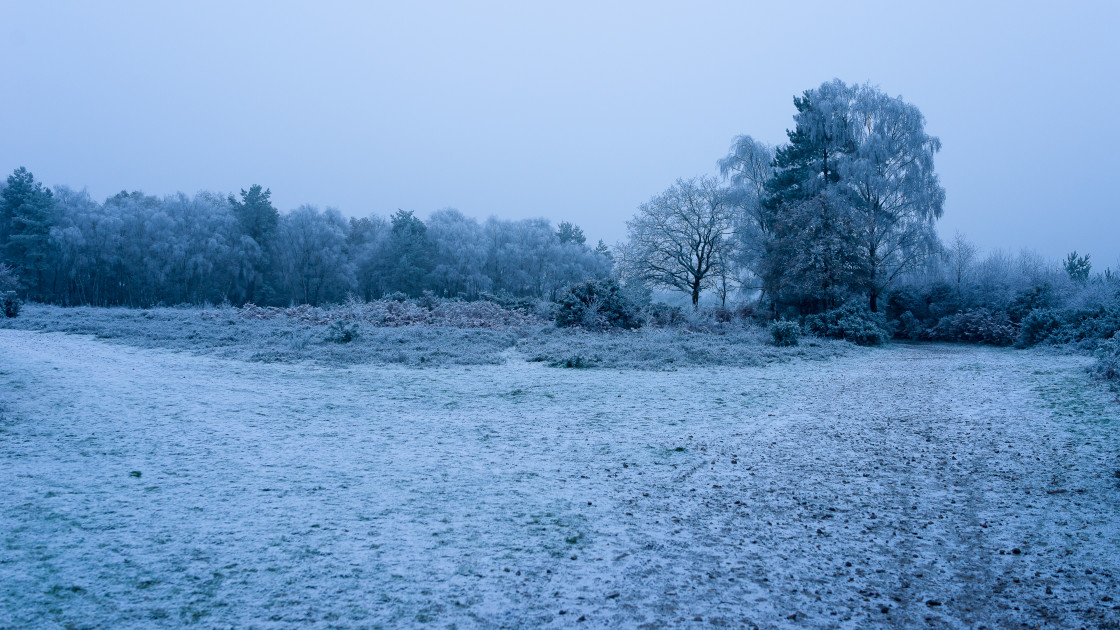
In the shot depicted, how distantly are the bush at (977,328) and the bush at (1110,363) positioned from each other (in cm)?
1130

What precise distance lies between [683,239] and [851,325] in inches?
439

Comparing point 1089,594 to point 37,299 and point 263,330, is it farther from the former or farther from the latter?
point 37,299

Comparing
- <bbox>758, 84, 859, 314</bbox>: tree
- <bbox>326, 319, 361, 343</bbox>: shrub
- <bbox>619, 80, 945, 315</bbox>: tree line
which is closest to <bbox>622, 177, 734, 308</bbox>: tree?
<bbox>619, 80, 945, 315</bbox>: tree line

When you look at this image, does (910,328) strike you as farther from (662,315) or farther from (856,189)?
(662,315)

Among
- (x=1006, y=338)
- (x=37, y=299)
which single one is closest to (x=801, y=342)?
(x=1006, y=338)

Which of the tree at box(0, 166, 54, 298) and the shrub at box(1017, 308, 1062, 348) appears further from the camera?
the tree at box(0, 166, 54, 298)

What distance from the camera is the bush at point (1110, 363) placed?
930cm

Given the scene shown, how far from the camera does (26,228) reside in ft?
121

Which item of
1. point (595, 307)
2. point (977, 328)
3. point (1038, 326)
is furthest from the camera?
point (977, 328)

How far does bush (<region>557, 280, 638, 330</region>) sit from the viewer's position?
18906 mm

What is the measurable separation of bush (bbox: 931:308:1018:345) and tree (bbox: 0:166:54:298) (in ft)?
160

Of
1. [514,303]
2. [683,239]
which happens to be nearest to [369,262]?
[514,303]

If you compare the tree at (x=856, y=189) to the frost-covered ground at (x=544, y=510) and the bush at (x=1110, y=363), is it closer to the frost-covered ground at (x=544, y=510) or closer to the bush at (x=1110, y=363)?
the bush at (x=1110, y=363)

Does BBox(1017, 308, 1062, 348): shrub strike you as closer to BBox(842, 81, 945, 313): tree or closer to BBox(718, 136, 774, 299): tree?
BBox(842, 81, 945, 313): tree
